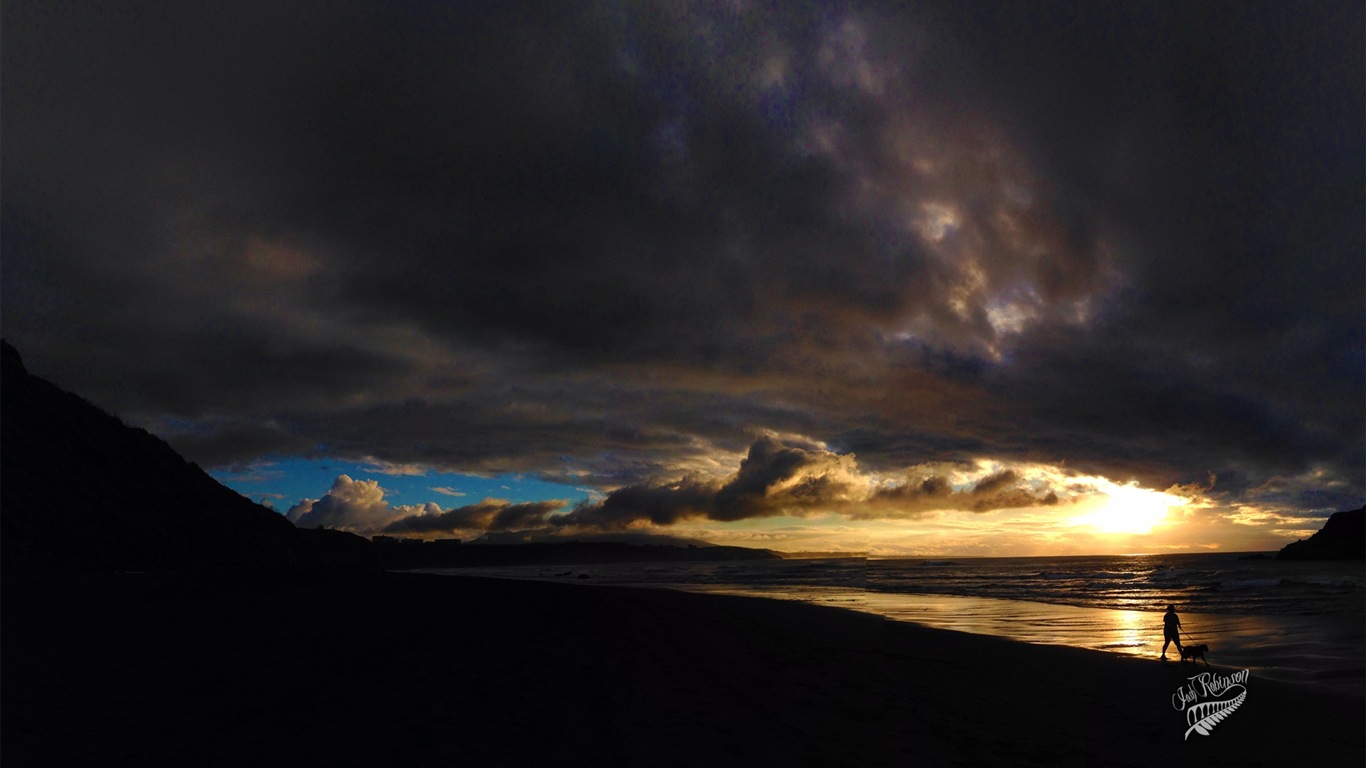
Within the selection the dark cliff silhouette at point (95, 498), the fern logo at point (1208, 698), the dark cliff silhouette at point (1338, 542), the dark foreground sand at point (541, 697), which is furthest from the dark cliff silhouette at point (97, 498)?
the dark cliff silhouette at point (1338, 542)

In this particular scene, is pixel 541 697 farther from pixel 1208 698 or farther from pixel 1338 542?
pixel 1338 542

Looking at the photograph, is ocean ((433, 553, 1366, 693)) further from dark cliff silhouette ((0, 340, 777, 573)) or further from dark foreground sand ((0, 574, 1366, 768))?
dark cliff silhouette ((0, 340, 777, 573))

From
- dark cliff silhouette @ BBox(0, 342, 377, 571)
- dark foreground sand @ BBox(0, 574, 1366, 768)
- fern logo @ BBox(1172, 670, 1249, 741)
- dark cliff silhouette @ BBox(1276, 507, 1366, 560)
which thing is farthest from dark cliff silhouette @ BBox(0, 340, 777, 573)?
dark cliff silhouette @ BBox(1276, 507, 1366, 560)

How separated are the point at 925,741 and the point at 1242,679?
1128 centimetres

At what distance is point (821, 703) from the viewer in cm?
1110

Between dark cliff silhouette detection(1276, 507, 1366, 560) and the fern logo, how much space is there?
149074 mm

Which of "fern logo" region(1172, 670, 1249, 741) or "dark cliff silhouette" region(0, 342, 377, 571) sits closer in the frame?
"fern logo" region(1172, 670, 1249, 741)

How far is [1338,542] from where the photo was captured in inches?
4906

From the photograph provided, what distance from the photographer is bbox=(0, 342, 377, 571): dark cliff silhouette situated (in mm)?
30375

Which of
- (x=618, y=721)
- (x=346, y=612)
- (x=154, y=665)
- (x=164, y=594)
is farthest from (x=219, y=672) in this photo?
(x=164, y=594)

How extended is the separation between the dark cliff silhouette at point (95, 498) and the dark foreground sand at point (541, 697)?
16.1 meters

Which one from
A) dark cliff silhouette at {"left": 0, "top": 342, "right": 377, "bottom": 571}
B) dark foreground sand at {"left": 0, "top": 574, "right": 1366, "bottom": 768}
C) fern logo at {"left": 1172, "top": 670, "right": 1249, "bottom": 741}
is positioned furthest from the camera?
dark cliff silhouette at {"left": 0, "top": 342, "right": 377, "bottom": 571}

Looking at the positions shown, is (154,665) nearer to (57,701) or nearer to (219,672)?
(219,672)

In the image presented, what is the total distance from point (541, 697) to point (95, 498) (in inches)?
1547
